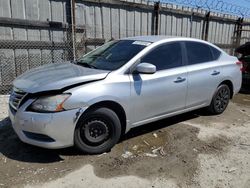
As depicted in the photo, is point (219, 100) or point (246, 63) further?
point (246, 63)

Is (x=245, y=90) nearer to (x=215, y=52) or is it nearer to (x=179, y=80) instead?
(x=215, y=52)

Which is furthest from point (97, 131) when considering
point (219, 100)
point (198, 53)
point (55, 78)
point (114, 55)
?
point (219, 100)

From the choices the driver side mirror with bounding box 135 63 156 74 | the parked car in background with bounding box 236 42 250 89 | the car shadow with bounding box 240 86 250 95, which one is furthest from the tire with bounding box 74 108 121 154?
the car shadow with bounding box 240 86 250 95

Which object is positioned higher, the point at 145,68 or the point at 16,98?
the point at 145,68

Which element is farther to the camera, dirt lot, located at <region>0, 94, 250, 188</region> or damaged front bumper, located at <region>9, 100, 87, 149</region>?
damaged front bumper, located at <region>9, 100, 87, 149</region>

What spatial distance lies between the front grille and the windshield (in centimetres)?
119

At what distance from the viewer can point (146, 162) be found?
384 cm

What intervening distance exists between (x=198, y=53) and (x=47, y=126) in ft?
10.9

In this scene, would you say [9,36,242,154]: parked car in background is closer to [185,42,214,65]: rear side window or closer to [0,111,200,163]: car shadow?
[185,42,214,65]: rear side window

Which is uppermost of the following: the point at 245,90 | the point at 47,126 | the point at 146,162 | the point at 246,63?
the point at 47,126

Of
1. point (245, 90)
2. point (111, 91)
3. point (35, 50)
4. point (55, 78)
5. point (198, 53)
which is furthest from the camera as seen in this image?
point (245, 90)

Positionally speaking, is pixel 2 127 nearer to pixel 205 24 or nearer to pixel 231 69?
pixel 231 69

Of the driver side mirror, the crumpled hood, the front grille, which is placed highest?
the driver side mirror

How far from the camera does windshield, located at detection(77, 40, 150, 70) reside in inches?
170
